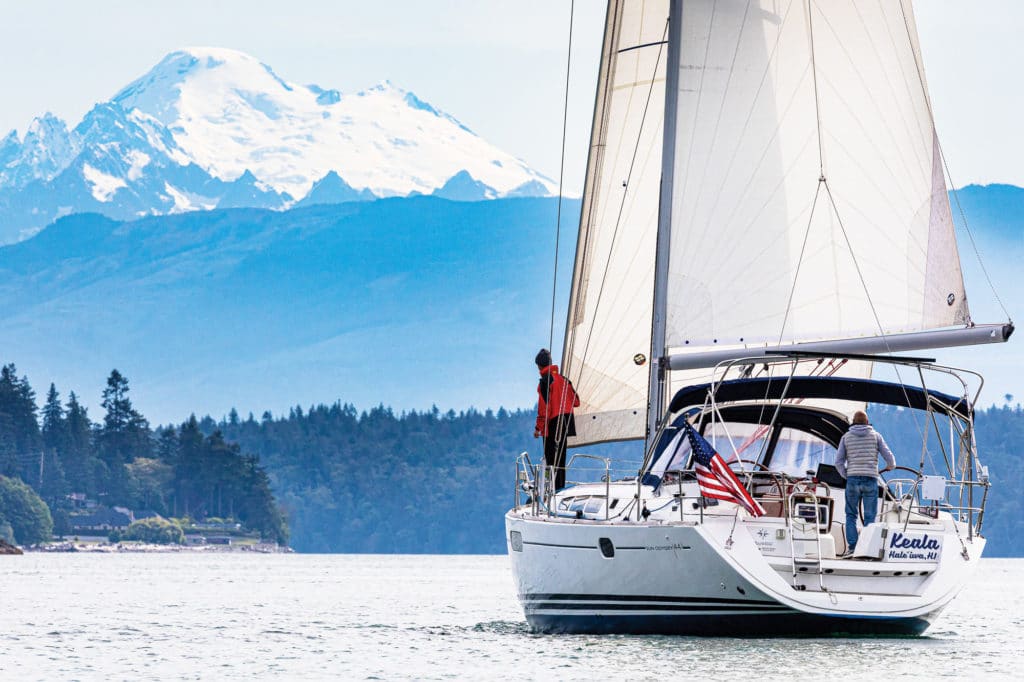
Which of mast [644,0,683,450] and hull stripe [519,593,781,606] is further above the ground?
mast [644,0,683,450]

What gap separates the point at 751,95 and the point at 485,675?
29.5 ft

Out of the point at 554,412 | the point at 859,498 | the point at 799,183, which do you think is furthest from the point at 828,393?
the point at 554,412

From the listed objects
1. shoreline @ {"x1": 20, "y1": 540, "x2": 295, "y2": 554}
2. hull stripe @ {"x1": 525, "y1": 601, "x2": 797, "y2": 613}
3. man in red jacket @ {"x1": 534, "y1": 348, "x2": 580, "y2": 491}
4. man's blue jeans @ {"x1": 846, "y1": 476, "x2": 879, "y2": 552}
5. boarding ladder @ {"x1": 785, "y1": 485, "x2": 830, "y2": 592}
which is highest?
shoreline @ {"x1": 20, "y1": 540, "x2": 295, "y2": 554}

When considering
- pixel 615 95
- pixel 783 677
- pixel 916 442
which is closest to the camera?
pixel 783 677

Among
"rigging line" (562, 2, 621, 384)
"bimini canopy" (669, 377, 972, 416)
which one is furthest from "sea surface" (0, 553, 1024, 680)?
"rigging line" (562, 2, 621, 384)

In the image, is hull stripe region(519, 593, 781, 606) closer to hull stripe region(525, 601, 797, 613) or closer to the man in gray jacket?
hull stripe region(525, 601, 797, 613)

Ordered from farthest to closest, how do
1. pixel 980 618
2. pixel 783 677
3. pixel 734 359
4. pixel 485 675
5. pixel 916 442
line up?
pixel 916 442, pixel 980 618, pixel 734 359, pixel 485 675, pixel 783 677

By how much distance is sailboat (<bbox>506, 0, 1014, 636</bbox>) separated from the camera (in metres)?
20.6

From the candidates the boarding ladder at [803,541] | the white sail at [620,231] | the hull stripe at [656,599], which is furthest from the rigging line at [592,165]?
the boarding ladder at [803,541]

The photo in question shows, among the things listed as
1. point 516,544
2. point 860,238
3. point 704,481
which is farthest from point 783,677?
point 860,238

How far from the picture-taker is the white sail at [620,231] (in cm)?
2636

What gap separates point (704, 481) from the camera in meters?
20.4

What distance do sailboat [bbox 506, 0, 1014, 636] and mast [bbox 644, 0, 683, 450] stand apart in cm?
3

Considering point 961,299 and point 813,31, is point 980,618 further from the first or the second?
point 813,31
